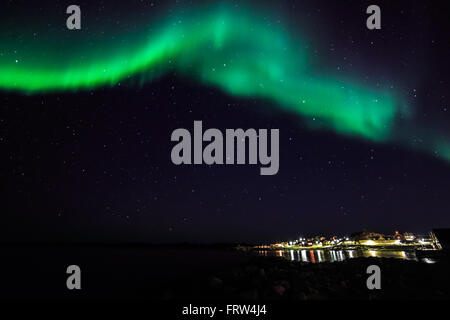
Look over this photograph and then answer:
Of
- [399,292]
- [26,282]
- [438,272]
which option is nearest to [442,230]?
[438,272]

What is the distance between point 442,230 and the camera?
3878 centimetres

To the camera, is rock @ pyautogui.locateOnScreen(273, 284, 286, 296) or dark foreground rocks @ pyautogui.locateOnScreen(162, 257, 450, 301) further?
rock @ pyautogui.locateOnScreen(273, 284, 286, 296)

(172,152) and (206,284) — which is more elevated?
(172,152)

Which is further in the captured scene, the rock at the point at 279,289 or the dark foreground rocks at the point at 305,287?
the rock at the point at 279,289

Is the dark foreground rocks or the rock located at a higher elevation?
the rock

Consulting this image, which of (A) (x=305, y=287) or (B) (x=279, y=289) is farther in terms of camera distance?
(A) (x=305, y=287)

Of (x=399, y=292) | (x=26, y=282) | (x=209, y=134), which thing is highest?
(x=209, y=134)

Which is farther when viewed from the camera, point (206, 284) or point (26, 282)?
point (26, 282)

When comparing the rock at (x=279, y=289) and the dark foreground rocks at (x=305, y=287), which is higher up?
the rock at (x=279, y=289)
